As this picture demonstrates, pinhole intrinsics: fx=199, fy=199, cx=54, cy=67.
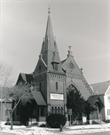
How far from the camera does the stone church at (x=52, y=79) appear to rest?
38572 mm

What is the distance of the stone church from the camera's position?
3857 cm

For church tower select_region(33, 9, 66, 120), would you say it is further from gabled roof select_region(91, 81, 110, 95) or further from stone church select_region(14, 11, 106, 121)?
gabled roof select_region(91, 81, 110, 95)

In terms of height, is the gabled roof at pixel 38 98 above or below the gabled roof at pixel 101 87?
below

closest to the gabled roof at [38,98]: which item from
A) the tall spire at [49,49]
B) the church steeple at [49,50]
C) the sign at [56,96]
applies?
the sign at [56,96]

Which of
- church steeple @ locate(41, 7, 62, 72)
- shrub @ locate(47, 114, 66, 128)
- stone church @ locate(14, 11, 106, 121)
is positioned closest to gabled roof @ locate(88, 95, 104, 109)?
stone church @ locate(14, 11, 106, 121)

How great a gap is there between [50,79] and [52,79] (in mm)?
570

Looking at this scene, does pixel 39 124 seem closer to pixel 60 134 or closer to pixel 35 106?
pixel 35 106

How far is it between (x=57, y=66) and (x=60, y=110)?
9.27 meters

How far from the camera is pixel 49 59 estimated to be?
42.3m

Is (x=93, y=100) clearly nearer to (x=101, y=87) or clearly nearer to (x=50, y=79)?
(x=101, y=87)

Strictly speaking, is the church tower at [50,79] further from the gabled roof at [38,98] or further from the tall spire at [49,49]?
the gabled roof at [38,98]

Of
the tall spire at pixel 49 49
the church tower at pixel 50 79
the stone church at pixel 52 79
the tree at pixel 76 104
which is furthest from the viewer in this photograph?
the tall spire at pixel 49 49

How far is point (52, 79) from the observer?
4047 cm

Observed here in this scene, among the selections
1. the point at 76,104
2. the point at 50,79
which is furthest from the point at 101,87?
the point at 50,79
